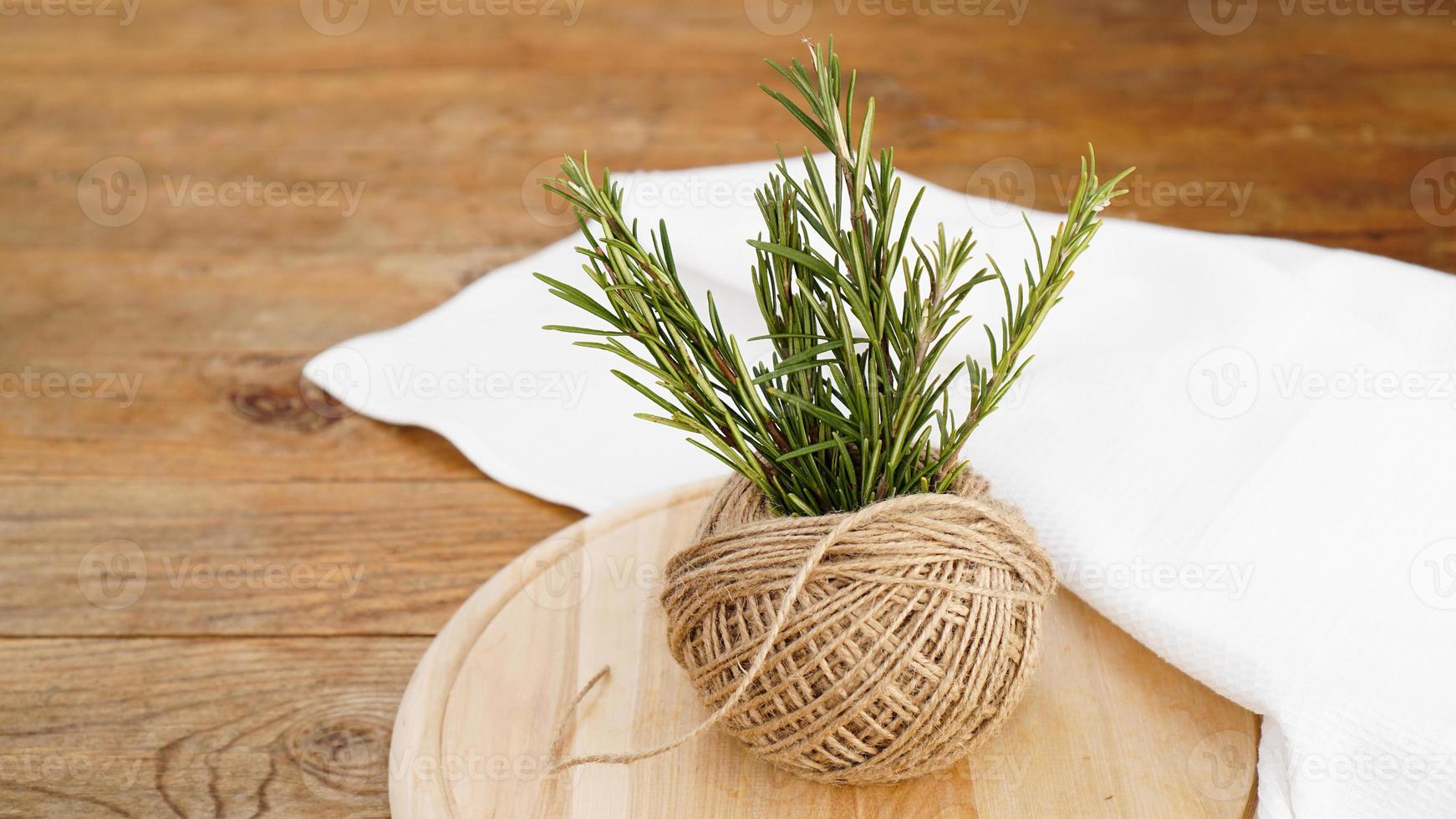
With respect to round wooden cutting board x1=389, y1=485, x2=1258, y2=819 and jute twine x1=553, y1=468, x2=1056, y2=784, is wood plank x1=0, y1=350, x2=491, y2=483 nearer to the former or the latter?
round wooden cutting board x1=389, y1=485, x2=1258, y2=819

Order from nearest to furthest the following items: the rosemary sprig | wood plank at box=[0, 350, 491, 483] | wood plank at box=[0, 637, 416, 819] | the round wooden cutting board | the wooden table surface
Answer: the rosemary sprig → the round wooden cutting board → wood plank at box=[0, 637, 416, 819] → the wooden table surface → wood plank at box=[0, 350, 491, 483]

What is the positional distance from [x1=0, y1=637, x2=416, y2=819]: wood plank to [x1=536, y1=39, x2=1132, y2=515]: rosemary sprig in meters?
0.41

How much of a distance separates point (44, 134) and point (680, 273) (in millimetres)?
1223

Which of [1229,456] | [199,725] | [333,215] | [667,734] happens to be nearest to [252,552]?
[199,725]

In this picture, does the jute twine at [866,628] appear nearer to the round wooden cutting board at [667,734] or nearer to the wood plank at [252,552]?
the round wooden cutting board at [667,734]

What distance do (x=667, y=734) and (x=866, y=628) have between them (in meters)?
0.19

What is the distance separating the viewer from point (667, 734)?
0.75m

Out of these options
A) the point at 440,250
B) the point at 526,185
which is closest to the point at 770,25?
the point at 526,185

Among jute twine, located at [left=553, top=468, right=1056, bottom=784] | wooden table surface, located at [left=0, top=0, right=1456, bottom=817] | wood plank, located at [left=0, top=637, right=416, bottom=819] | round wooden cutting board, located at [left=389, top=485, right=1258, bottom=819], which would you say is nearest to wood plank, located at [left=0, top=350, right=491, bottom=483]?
wooden table surface, located at [left=0, top=0, right=1456, bottom=817]

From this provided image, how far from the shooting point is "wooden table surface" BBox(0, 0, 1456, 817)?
959 mm

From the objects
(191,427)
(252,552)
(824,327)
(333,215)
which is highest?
(333,215)

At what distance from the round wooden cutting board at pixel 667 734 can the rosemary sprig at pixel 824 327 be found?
0.17 metres

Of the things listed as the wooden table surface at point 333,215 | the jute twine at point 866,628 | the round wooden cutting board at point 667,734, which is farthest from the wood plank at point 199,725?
the jute twine at point 866,628

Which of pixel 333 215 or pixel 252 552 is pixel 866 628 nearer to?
pixel 252 552
